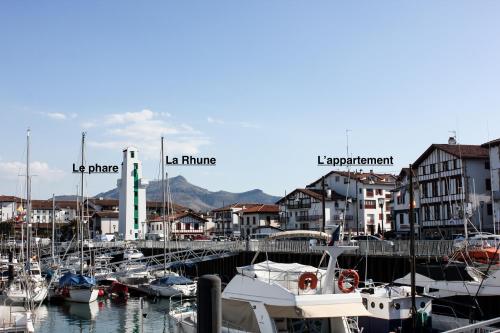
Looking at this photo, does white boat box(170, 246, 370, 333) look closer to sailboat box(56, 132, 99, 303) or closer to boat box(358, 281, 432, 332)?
boat box(358, 281, 432, 332)

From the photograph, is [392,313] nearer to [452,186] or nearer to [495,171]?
[495,171]

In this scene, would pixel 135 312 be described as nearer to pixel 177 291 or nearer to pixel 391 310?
pixel 177 291

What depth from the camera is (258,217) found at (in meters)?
127

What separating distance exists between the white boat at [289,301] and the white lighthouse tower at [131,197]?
105m

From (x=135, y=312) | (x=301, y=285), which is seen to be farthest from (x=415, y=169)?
(x=301, y=285)

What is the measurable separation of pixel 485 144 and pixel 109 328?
56069 millimetres

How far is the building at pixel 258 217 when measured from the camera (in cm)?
12644

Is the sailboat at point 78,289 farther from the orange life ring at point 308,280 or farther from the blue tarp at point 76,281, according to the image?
the orange life ring at point 308,280

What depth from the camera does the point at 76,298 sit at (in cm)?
5025

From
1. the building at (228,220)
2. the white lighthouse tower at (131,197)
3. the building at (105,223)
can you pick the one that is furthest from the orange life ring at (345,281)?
the building at (105,223)

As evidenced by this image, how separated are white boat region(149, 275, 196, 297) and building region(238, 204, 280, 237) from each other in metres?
70.9

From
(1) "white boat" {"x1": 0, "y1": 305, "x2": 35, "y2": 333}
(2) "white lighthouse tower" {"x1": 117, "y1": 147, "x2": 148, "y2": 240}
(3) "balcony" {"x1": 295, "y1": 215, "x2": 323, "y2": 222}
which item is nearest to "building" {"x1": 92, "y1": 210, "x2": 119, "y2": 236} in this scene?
(2) "white lighthouse tower" {"x1": 117, "y1": 147, "x2": 148, "y2": 240}

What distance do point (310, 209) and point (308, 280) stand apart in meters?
89.7

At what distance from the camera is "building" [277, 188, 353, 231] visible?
10475 cm
